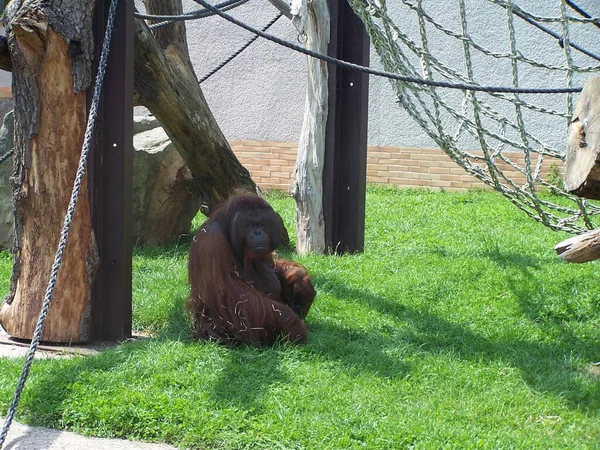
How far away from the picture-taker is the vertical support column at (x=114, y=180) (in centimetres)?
419

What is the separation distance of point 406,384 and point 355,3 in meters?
2.18

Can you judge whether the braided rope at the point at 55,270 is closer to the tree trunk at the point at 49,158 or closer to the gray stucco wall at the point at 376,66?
the tree trunk at the point at 49,158

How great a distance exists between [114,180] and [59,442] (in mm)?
1538

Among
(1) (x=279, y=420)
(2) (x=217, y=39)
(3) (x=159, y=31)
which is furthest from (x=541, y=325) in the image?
(2) (x=217, y=39)

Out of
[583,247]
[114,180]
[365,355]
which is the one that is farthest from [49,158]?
[583,247]

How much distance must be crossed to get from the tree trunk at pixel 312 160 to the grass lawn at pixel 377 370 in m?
0.41

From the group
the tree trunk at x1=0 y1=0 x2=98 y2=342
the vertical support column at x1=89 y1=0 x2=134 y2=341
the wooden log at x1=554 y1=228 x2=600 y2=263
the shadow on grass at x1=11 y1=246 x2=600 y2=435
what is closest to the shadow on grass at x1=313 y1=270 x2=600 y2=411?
the shadow on grass at x1=11 y1=246 x2=600 y2=435

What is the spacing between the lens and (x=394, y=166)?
9125 mm

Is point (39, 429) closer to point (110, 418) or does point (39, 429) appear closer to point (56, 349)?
point (110, 418)

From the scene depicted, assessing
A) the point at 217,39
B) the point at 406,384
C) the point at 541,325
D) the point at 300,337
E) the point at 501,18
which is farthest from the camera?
the point at 217,39

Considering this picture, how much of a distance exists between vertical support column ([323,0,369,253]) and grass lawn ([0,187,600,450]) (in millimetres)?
561

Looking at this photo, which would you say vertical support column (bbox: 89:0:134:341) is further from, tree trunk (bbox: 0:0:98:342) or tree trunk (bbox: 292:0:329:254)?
tree trunk (bbox: 292:0:329:254)

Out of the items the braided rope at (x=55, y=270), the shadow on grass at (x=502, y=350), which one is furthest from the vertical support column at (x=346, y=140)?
the braided rope at (x=55, y=270)

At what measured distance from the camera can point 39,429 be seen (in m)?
3.26
